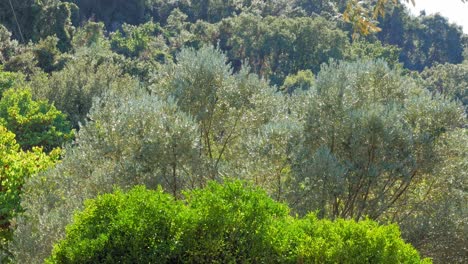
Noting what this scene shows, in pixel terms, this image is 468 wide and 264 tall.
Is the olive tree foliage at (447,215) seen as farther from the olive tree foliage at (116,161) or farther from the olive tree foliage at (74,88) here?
the olive tree foliage at (74,88)

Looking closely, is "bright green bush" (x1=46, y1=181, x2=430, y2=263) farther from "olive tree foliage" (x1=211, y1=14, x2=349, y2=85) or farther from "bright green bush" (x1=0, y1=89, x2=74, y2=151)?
"olive tree foliage" (x1=211, y1=14, x2=349, y2=85)

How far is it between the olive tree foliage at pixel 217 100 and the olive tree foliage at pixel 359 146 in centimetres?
169

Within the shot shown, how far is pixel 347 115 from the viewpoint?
16.0 metres

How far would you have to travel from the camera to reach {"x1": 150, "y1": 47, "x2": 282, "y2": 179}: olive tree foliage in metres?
16.8

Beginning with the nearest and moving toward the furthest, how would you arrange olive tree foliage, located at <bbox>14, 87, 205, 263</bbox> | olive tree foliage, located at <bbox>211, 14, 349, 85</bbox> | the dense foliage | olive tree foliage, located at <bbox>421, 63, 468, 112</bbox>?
1. olive tree foliage, located at <bbox>14, 87, 205, 263</bbox>
2. the dense foliage
3. olive tree foliage, located at <bbox>211, 14, 349, 85</bbox>
4. olive tree foliage, located at <bbox>421, 63, 468, 112</bbox>

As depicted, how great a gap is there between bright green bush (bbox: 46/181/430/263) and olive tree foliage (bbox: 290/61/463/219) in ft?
13.9

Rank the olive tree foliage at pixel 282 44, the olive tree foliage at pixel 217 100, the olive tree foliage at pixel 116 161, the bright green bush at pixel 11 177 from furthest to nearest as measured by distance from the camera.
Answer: the olive tree foliage at pixel 282 44 → the olive tree foliage at pixel 217 100 → the bright green bush at pixel 11 177 → the olive tree foliage at pixel 116 161

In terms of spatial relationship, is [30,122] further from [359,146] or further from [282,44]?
[282,44]

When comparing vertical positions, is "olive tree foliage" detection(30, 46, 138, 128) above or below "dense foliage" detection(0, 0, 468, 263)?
below

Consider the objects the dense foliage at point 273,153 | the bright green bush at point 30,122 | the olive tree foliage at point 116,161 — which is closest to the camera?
the olive tree foliage at point 116,161

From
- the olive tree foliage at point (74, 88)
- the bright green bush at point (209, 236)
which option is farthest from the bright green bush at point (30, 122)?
the bright green bush at point (209, 236)

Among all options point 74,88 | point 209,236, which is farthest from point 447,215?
point 74,88

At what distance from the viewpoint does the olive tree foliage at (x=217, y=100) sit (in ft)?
55.0

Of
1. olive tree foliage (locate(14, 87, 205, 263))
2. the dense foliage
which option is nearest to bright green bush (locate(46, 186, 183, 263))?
the dense foliage
